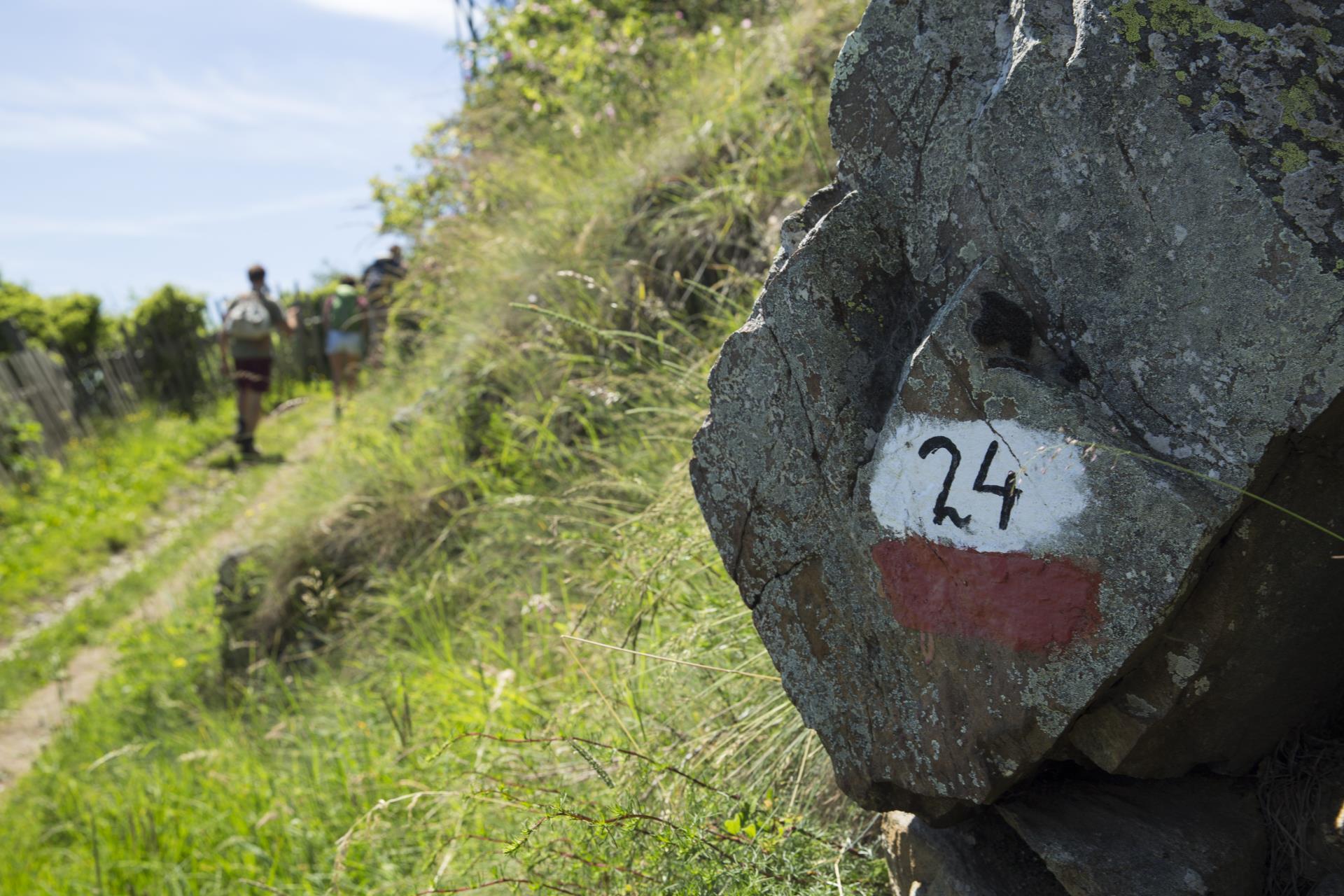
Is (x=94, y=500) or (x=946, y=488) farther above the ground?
(x=946, y=488)

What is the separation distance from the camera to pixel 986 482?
168 centimetres

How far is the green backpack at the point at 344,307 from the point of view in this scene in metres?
9.59

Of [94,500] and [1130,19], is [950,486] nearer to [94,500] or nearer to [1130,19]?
[1130,19]

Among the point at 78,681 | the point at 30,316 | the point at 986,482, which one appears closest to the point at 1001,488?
the point at 986,482

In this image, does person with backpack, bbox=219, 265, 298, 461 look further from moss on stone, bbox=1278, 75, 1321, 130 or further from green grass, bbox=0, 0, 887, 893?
moss on stone, bbox=1278, 75, 1321, 130

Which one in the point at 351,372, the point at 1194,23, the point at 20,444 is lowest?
the point at 20,444

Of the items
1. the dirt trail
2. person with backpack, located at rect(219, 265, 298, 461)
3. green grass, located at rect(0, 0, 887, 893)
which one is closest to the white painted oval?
green grass, located at rect(0, 0, 887, 893)

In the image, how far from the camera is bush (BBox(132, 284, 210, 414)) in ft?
42.4

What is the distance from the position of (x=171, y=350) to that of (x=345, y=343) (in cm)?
495

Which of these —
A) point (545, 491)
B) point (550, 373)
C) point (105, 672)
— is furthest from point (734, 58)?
point (105, 672)

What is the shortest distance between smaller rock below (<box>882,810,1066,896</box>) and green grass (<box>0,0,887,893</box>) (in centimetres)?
16

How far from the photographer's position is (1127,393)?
1.58 metres

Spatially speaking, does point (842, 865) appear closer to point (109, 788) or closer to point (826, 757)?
point (826, 757)

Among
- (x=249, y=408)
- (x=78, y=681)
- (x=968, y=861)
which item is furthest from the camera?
(x=249, y=408)
